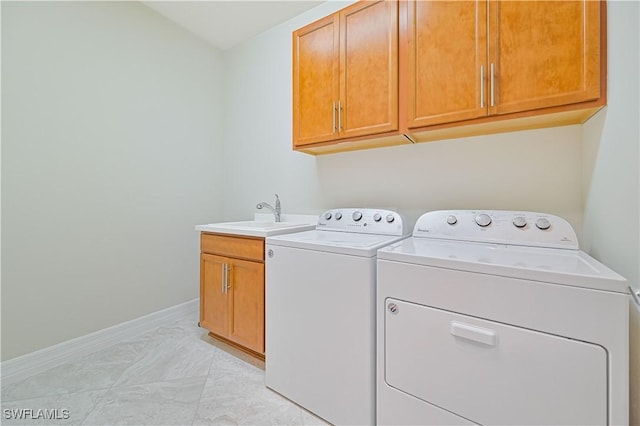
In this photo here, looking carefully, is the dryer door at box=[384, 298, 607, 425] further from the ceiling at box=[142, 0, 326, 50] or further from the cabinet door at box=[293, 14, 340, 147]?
the ceiling at box=[142, 0, 326, 50]

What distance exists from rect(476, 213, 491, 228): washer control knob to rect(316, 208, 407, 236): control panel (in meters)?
0.39

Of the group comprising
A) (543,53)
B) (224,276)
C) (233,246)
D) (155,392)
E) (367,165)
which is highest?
(543,53)

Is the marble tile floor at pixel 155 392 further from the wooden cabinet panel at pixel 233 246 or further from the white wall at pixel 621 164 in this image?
the white wall at pixel 621 164

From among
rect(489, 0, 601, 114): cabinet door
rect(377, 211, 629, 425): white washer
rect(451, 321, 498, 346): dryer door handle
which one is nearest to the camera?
rect(377, 211, 629, 425): white washer

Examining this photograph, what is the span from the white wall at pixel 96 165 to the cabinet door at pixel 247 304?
96cm

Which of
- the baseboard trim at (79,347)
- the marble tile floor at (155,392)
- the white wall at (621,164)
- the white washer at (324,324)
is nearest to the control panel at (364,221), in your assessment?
the white washer at (324,324)

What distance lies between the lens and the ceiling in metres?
2.09

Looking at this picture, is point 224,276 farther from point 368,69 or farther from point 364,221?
point 368,69

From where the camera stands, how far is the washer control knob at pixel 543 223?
3.86ft

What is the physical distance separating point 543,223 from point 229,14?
8.74ft

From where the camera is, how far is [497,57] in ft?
3.80

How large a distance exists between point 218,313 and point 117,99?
1.78m

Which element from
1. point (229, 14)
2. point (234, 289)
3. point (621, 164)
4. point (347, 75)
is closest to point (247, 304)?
point (234, 289)

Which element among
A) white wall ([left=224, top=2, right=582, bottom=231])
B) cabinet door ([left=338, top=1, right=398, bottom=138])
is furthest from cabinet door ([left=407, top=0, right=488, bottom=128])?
white wall ([left=224, top=2, right=582, bottom=231])
